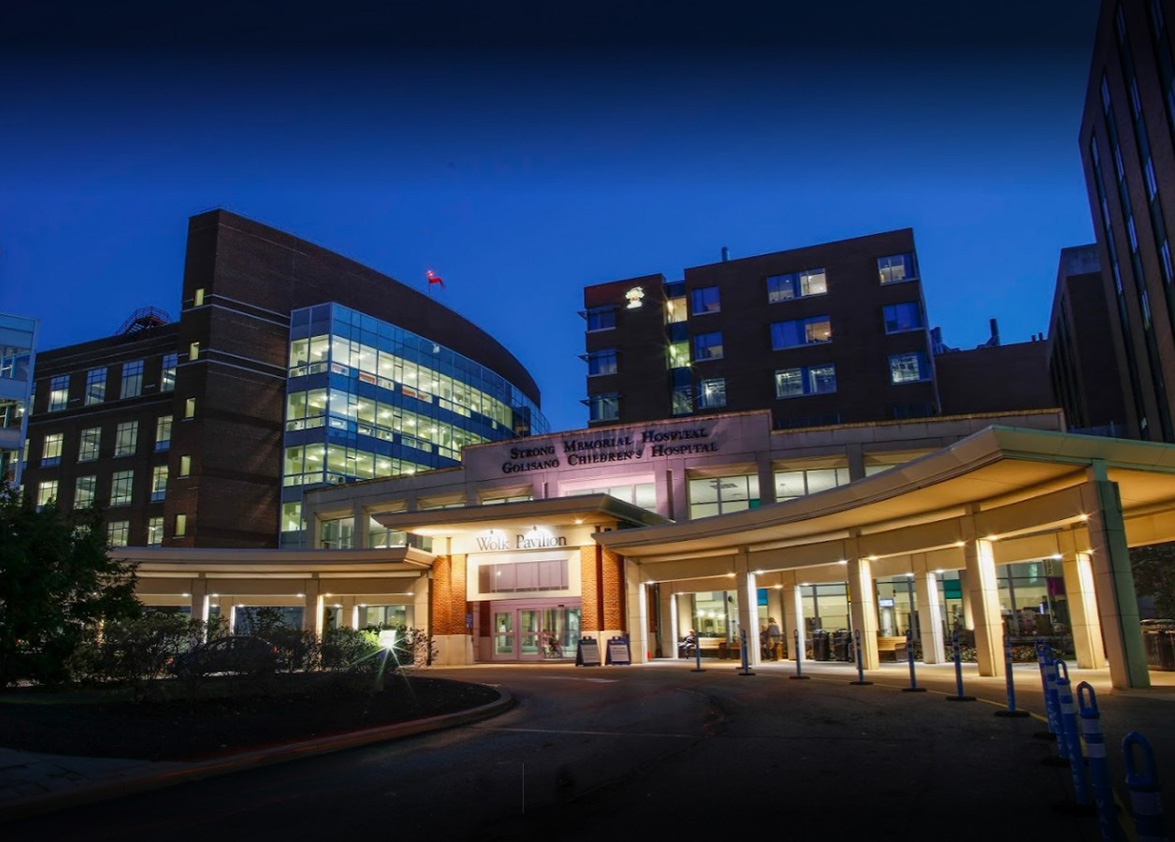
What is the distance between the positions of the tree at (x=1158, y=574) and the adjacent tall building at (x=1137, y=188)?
491 inches

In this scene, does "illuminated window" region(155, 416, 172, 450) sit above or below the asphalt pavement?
above

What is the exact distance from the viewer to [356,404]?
209ft

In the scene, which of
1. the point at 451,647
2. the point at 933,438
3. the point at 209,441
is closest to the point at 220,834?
the point at 451,647

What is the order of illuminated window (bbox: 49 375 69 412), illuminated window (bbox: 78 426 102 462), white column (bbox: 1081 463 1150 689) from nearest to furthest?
white column (bbox: 1081 463 1150 689) < illuminated window (bbox: 78 426 102 462) < illuminated window (bbox: 49 375 69 412)

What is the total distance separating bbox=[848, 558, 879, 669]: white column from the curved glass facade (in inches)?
1544

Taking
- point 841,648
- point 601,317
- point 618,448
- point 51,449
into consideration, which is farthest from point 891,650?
point 51,449

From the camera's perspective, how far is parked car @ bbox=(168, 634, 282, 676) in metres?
14.8

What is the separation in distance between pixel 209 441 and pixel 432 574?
28.5 metres

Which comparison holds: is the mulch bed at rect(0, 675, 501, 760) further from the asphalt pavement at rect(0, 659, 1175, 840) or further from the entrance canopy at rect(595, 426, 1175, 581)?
the entrance canopy at rect(595, 426, 1175, 581)

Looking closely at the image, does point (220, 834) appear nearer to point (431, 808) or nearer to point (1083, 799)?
point (431, 808)

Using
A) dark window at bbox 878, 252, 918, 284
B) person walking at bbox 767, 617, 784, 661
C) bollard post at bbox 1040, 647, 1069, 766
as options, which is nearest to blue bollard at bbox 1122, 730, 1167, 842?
bollard post at bbox 1040, 647, 1069, 766

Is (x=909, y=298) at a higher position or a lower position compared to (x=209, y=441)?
higher

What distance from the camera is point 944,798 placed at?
8.18m

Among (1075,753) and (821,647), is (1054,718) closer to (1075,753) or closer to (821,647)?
(1075,753)
